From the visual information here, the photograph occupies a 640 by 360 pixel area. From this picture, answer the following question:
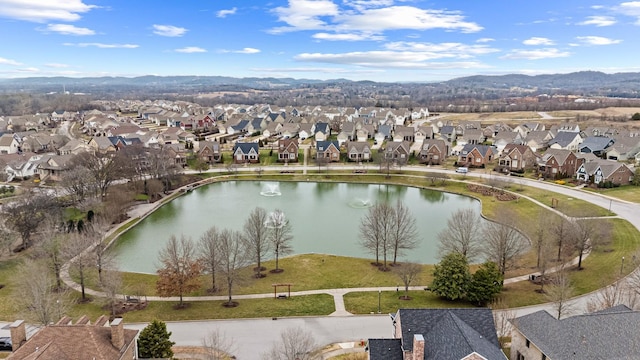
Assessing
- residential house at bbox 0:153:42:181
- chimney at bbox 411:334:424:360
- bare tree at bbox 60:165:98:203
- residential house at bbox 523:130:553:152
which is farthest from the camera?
residential house at bbox 523:130:553:152

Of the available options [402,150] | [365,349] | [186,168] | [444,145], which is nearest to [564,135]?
[444,145]

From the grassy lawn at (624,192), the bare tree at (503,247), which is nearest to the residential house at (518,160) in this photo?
the grassy lawn at (624,192)

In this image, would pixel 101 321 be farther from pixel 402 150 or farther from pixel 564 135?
pixel 564 135

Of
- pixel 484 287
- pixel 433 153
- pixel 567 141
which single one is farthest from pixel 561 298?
pixel 567 141

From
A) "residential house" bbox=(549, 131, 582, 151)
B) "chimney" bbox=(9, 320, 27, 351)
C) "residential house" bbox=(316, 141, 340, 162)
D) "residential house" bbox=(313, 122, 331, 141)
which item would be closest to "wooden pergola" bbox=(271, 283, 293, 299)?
"chimney" bbox=(9, 320, 27, 351)

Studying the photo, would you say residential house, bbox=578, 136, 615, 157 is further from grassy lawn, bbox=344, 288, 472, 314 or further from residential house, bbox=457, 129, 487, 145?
grassy lawn, bbox=344, 288, 472, 314
